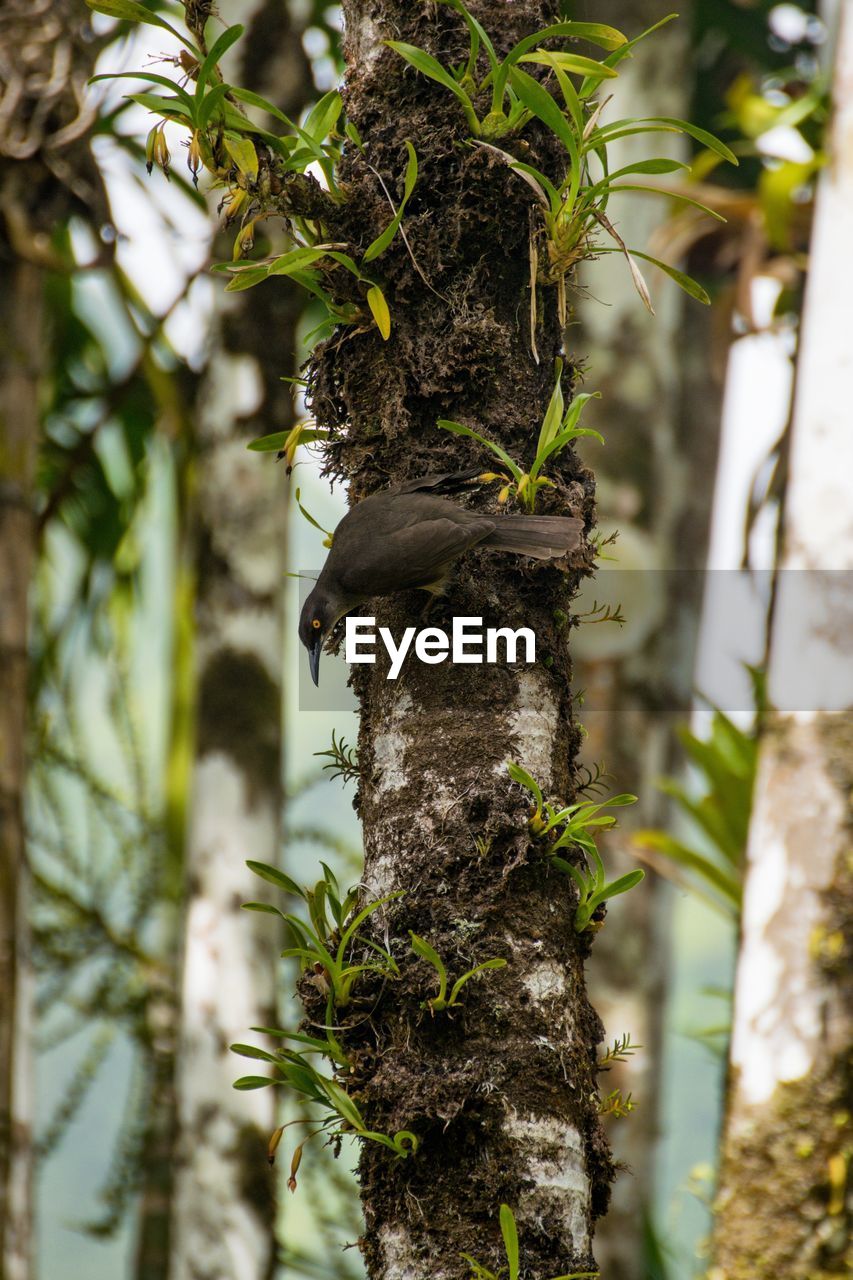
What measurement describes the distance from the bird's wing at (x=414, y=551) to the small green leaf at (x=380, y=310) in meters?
0.27

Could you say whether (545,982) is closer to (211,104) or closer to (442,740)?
(442,740)

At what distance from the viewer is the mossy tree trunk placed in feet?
4.81

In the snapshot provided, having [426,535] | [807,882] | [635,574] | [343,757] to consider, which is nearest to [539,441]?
[426,535]

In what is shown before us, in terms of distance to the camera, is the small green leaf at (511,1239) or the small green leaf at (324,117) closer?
the small green leaf at (511,1239)

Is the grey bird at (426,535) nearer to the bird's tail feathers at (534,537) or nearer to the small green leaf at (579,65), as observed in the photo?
the bird's tail feathers at (534,537)

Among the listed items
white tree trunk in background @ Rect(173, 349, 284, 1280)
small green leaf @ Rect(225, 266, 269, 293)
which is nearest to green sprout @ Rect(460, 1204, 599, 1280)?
small green leaf @ Rect(225, 266, 269, 293)

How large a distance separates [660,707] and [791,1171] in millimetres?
2700

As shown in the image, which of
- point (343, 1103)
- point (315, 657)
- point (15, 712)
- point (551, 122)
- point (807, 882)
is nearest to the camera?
point (343, 1103)

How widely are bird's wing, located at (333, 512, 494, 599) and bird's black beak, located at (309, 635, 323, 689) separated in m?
0.41

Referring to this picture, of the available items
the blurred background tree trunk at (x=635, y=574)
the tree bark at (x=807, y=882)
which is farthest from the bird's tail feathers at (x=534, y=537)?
the blurred background tree trunk at (x=635, y=574)

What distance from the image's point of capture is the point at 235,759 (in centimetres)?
412

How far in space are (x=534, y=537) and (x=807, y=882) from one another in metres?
2.12

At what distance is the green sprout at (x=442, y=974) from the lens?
1455 millimetres

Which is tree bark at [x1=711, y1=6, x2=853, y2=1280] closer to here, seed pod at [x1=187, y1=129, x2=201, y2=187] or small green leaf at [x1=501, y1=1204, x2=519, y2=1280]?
small green leaf at [x1=501, y1=1204, x2=519, y2=1280]
